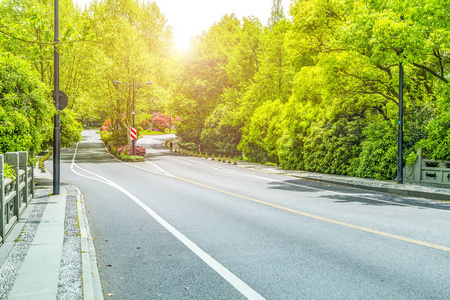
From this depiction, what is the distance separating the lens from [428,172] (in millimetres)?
15852

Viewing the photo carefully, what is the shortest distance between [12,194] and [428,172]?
49.7 feet

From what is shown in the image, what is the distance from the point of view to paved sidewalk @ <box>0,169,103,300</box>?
4.39 meters

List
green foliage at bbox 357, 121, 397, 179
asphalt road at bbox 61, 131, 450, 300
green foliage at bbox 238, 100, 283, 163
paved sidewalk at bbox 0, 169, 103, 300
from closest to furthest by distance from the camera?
paved sidewalk at bbox 0, 169, 103, 300 < asphalt road at bbox 61, 131, 450, 300 < green foliage at bbox 357, 121, 397, 179 < green foliage at bbox 238, 100, 283, 163

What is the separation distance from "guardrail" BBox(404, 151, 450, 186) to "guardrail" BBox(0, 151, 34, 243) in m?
14.8

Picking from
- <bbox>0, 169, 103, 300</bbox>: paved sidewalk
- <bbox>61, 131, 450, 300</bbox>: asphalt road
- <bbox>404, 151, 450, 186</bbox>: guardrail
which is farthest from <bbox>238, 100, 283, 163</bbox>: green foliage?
<bbox>0, 169, 103, 300</bbox>: paved sidewalk

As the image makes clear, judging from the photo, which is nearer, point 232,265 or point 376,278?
point 376,278

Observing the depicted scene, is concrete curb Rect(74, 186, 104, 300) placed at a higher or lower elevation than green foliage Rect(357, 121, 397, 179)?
lower

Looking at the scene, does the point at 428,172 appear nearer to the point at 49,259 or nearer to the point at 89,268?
the point at 89,268

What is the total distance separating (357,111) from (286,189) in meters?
8.96

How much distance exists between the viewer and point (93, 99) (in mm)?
37969

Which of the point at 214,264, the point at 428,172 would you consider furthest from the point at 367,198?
the point at 214,264

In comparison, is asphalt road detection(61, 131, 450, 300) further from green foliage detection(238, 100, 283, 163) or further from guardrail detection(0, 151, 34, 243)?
green foliage detection(238, 100, 283, 163)

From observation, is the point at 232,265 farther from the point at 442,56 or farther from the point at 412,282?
the point at 442,56

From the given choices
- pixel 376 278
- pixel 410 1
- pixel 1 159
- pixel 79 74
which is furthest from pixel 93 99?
pixel 376 278
